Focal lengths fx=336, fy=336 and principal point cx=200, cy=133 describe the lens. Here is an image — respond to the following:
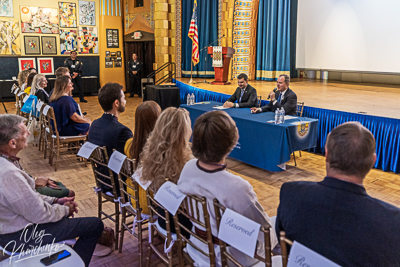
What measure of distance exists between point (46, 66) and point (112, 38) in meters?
2.39

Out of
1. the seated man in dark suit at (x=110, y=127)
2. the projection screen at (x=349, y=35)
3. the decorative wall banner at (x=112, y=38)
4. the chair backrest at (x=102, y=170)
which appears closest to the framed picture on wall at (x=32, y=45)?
the decorative wall banner at (x=112, y=38)

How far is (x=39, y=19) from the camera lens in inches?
412

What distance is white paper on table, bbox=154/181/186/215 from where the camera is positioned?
1.53 meters

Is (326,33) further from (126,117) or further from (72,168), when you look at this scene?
(72,168)

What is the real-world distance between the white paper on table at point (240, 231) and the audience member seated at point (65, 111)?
11.8 ft

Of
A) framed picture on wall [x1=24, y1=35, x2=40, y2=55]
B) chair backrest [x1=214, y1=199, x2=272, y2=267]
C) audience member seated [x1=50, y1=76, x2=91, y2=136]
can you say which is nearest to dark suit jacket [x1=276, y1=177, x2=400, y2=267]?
chair backrest [x1=214, y1=199, x2=272, y2=267]

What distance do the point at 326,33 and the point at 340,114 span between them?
4363 mm

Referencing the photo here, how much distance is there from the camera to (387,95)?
6348 millimetres

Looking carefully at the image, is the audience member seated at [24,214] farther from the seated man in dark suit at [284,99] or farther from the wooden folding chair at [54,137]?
the seated man in dark suit at [284,99]

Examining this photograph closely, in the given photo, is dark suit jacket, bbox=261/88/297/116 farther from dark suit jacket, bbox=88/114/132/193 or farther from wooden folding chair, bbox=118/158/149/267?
wooden folding chair, bbox=118/158/149/267

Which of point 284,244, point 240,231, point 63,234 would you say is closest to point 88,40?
point 63,234

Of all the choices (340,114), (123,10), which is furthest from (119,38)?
(340,114)

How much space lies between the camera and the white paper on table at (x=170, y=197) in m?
1.53

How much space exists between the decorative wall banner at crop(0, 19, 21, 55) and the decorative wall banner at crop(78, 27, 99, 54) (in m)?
1.85
